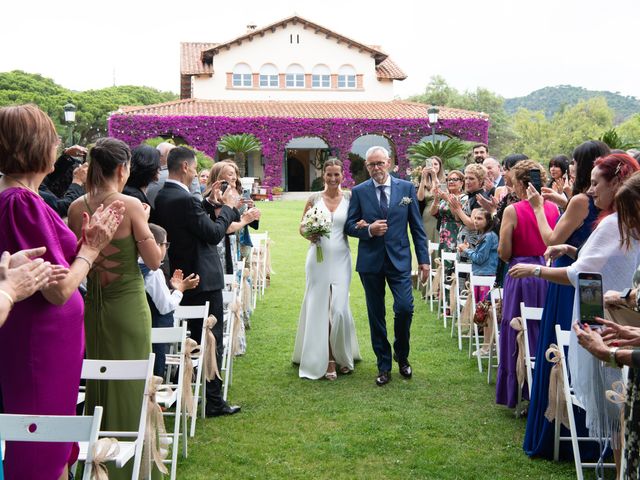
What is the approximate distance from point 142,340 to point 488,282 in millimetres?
4523

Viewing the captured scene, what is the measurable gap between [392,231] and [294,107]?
38.4m

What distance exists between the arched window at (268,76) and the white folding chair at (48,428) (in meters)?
44.0

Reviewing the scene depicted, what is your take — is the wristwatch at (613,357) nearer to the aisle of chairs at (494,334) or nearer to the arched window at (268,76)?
the aisle of chairs at (494,334)

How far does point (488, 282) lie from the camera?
7789mm

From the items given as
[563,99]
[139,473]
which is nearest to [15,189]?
[139,473]

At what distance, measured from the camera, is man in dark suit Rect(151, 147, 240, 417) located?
5.82m

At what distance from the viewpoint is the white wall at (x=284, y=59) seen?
147ft

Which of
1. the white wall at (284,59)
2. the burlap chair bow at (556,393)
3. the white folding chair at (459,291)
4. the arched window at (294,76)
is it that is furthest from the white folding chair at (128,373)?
the arched window at (294,76)

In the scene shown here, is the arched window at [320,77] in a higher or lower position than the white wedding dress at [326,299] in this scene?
higher

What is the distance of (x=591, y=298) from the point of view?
3686 millimetres

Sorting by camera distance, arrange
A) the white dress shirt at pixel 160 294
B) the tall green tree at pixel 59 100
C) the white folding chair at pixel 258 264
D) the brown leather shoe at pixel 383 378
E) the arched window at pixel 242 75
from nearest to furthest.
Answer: the white dress shirt at pixel 160 294 < the brown leather shoe at pixel 383 378 < the white folding chair at pixel 258 264 < the arched window at pixel 242 75 < the tall green tree at pixel 59 100

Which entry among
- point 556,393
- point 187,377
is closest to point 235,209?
point 187,377

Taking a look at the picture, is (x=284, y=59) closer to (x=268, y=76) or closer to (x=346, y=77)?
(x=268, y=76)

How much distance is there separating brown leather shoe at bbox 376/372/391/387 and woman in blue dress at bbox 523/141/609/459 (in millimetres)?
2059
